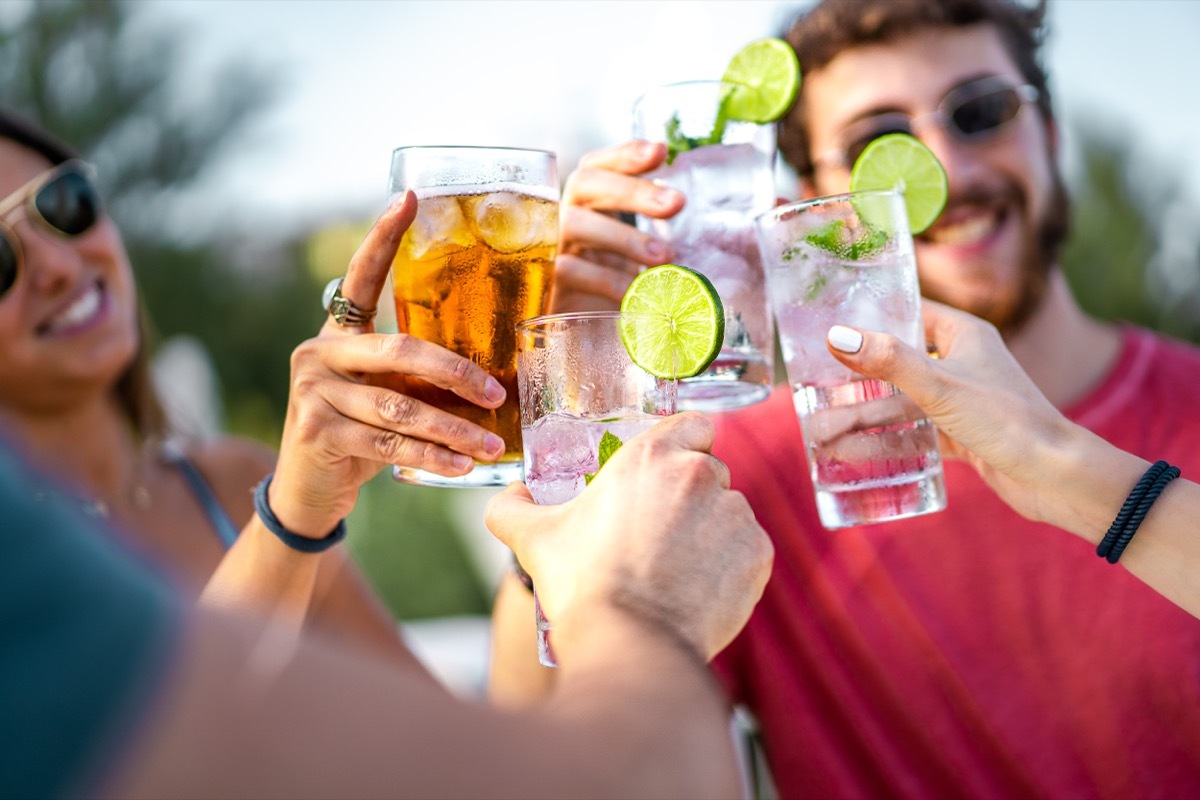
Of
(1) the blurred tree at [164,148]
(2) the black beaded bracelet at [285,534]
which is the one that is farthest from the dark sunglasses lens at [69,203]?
(1) the blurred tree at [164,148]

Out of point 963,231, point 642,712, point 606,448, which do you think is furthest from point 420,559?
point 642,712

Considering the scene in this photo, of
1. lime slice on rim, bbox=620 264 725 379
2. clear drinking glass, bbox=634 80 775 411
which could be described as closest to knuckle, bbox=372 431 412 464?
lime slice on rim, bbox=620 264 725 379

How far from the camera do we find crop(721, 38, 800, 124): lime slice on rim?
2199mm

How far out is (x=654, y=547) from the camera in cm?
125

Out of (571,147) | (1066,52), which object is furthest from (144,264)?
(1066,52)

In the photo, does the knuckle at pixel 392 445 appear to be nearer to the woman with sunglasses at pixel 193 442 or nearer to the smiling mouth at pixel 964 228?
the woman with sunglasses at pixel 193 442

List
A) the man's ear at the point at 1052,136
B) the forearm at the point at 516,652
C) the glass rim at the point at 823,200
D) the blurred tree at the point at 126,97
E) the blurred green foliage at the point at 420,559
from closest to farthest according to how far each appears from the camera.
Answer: the glass rim at the point at 823,200
the forearm at the point at 516,652
the man's ear at the point at 1052,136
the blurred green foliage at the point at 420,559
the blurred tree at the point at 126,97

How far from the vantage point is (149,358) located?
365cm

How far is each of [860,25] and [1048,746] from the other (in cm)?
222

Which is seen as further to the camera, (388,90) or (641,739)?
(388,90)

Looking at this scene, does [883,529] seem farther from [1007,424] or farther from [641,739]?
[641,739]

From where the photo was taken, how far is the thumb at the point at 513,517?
142 cm

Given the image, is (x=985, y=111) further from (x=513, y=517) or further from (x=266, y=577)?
(x=266, y=577)

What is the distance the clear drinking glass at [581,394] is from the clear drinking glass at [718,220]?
19.3 inches
